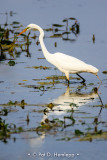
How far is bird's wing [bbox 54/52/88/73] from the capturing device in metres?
11.2

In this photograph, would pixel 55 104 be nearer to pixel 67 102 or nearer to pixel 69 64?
pixel 67 102

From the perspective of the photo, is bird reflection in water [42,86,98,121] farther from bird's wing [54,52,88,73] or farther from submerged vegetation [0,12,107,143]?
bird's wing [54,52,88,73]

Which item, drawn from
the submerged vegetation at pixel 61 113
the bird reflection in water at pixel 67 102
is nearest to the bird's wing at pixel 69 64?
the submerged vegetation at pixel 61 113

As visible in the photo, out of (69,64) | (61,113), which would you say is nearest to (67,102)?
(61,113)

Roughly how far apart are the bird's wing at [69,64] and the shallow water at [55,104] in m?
0.33

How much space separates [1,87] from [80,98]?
1.87 metres

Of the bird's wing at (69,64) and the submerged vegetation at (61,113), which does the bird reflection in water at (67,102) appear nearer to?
the submerged vegetation at (61,113)

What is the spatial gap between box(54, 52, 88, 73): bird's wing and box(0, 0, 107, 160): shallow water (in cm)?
33

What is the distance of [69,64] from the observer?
1127cm

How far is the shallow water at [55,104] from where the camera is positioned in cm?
695

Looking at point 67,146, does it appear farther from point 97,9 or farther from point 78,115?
point 97,9

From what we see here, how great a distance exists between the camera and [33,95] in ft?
32.8

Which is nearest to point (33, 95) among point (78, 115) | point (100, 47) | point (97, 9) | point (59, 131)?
point (78, 115)

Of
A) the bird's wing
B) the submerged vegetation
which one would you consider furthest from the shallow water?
the bird's wing
